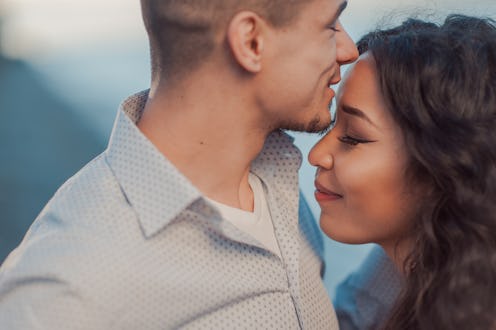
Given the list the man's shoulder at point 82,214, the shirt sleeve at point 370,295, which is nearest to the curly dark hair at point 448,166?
the shirt sleeve at point 370,295

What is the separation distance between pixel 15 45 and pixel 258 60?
5017mm

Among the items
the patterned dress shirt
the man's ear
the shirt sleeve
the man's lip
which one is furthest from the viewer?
the shirt sleeve

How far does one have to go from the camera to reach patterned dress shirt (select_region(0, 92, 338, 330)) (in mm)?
1177

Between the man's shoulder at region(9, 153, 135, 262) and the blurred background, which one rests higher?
the man's shoulder at region(9, 153, 135, 262)

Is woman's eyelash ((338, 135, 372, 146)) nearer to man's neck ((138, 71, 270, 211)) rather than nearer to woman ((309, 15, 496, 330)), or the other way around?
woman ((309, 15, 496, 330))

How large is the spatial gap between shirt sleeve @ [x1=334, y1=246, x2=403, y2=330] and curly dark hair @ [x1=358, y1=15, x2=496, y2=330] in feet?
0.77

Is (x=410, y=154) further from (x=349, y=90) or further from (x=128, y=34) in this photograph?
(x=128, y=34)

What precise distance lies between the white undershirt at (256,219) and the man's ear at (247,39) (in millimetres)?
254

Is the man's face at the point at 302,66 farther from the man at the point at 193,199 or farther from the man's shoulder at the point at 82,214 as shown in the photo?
the man's shoulder at the point at 82,214

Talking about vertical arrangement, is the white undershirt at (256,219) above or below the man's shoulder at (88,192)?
below

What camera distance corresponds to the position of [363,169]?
1.48 metres

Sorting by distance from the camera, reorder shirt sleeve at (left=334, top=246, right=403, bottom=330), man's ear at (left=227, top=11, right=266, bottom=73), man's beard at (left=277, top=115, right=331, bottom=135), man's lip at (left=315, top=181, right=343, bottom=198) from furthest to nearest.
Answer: shirt sleeve at (left=334, top=246, right=403, bottom=330)
man's lip at (left=315, top=181, right=343, bottom=198)
man's beard at (left=277, top=115, right=331, bottom=135)
man's ear at (left=227, top=11, right=266, bottom=73)

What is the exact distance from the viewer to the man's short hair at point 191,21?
1.31 metres

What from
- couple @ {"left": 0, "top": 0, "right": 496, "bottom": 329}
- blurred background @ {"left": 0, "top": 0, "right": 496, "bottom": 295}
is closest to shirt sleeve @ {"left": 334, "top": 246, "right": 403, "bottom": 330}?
couple @ {"left": 0, "top": 0, "right": 496, "bottom": 329}
